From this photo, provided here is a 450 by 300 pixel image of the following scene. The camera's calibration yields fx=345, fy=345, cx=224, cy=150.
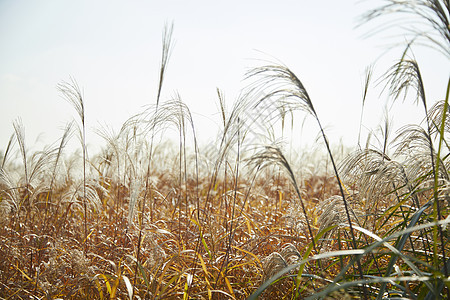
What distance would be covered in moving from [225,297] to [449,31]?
208 centimetres

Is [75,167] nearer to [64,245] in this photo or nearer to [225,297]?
[64,245]

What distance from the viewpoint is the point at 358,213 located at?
245cm

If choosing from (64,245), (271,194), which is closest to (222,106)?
(64,245)

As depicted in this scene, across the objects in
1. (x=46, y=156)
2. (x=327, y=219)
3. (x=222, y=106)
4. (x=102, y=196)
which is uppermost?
(x=222, y=106)

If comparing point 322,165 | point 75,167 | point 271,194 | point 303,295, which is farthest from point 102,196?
point 322,165

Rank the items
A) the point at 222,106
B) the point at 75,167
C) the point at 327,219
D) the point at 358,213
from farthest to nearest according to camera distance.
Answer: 1. the point at 75,167
2. the point at 222,106
3. the point at 358,213
4. the point at 327,219

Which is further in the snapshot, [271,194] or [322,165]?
[322,165]

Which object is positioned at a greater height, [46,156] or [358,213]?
[46,156]

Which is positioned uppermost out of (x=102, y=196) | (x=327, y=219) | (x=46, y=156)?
(x=46, y=156)

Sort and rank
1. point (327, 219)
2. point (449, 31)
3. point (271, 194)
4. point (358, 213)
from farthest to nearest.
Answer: point (271, 194)
point (358, 213)
point (327, 219)
point (449, 31)

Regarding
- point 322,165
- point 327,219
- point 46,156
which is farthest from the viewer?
point 322,165

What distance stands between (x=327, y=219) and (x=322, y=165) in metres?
5.57

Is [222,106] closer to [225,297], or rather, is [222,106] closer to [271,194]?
[225,297]

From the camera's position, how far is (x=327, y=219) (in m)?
1.99
